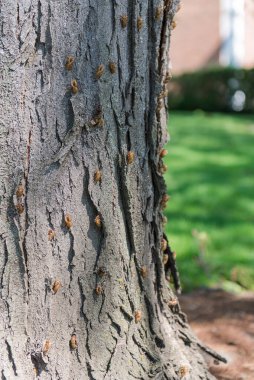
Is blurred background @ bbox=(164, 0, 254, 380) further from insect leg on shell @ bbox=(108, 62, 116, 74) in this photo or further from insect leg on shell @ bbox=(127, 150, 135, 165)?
insect leg on shell @ bbox=(108, 62, 116, 74)

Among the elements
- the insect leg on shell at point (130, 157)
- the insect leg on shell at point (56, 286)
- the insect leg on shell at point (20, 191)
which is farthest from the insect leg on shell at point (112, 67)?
the insect leg on shell at point (56, 286)

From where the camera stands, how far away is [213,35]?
21516 millimetres

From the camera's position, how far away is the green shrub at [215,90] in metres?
16.8

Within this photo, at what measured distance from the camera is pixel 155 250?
2861 mm

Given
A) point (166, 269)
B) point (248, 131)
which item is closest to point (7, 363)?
point (166, 269)

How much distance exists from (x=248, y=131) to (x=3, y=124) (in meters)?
10.1

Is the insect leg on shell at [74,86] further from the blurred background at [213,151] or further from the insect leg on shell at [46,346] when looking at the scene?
the blurred background at [213,151]

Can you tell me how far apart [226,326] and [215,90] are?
13.9 metres

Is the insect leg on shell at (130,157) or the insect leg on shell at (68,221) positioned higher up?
the insect leg on shell at (130,157)

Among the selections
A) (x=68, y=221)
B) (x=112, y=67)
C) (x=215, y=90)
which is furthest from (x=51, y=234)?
(x=215, y=90)

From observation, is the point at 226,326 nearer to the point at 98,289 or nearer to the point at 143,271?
the point at 143,271

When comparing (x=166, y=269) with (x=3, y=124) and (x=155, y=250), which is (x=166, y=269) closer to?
(x=155, y=250)

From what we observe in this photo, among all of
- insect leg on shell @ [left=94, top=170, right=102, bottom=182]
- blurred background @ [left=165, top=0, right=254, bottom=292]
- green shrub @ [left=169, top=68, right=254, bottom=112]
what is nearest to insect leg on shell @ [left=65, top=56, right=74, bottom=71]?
insect leg on shell @ [left=94, top=170, right=102, bottom=182]

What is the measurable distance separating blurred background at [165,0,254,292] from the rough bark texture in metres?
2.23
